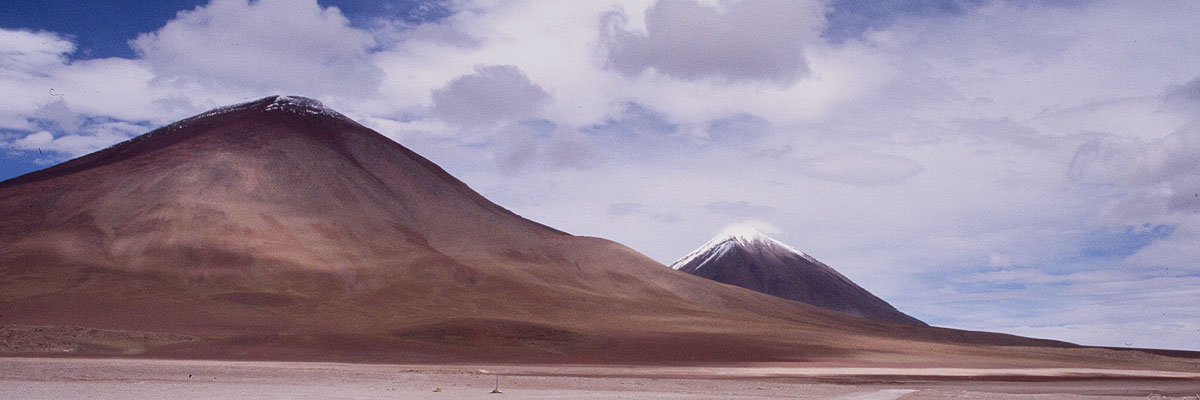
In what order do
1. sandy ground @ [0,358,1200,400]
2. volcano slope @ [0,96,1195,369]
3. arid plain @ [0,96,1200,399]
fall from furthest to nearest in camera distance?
volcano slope @ [0,96,1195,369]
arid plain @ [0,96,1200,399]
sandy ground @ [0,358,1200,400]

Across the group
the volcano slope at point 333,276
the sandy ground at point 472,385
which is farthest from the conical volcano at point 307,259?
the sandy ground at point 472,385

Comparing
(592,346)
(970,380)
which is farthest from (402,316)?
(970,380)

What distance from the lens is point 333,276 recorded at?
106500mm

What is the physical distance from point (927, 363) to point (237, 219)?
82520 mm

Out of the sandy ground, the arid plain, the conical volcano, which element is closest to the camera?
the sandy ground

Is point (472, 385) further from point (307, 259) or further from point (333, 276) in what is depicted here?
point (307, 259)

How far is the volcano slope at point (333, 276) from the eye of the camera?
7750cm

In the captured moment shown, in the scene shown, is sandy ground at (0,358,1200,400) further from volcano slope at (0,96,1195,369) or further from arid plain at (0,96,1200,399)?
volcano slope at (0,96,1195,369)

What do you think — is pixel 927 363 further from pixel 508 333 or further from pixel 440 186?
pixel 440 186

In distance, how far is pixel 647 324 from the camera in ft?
320

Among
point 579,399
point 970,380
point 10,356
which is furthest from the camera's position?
point 10,356

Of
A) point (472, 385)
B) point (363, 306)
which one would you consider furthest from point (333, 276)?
point (472, 385)

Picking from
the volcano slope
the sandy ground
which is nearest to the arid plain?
the sandy ground

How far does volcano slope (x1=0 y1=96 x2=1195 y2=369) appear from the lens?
254 feet
